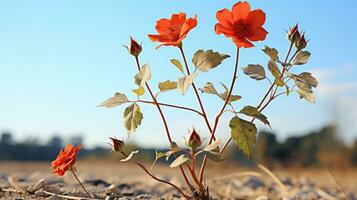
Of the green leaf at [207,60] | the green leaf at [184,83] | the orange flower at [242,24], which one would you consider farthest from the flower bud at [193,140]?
the orange flower at [242,24]

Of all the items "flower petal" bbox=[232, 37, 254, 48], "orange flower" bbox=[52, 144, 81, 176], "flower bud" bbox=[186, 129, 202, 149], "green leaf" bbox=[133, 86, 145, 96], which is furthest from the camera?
"orange flower" bbox=[52, 144, 81, 176]

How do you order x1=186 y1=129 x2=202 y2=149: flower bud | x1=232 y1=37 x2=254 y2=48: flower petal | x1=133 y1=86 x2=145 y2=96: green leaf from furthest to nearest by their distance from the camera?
x1=133 y1=86 x2=145 y2=96: green leaf, x1=232 y1=37 x2=254 y2=48: flower petal, x1=186 y1=129 x2=202 y2=149: flower bud

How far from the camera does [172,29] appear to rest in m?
2.04

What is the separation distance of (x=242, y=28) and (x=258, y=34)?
0.07 metres

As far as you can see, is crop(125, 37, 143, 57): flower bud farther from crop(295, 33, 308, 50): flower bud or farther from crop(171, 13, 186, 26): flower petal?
crop(295, 33, 308, 50): flower bud

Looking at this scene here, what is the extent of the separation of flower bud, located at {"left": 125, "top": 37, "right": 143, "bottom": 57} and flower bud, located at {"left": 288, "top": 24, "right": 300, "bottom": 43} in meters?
0.56

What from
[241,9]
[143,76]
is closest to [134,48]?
[143,76]

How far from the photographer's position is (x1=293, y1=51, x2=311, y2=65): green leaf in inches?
78.4

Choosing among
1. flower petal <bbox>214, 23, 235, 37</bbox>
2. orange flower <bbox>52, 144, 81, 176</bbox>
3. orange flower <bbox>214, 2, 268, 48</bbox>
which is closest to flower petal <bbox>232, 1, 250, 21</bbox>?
orange flower <bbox>214, 2, 268, 48</bbox>

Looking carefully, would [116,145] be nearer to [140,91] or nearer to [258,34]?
[140,91]

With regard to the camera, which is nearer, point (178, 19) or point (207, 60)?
point (207, 60)

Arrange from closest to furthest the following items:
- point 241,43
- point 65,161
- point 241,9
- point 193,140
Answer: point 193,140
point 241,43
point 241,9
point 65,161

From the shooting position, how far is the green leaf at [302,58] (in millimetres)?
1990

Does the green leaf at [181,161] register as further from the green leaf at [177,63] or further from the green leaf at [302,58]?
the green leaf at [302,58]
